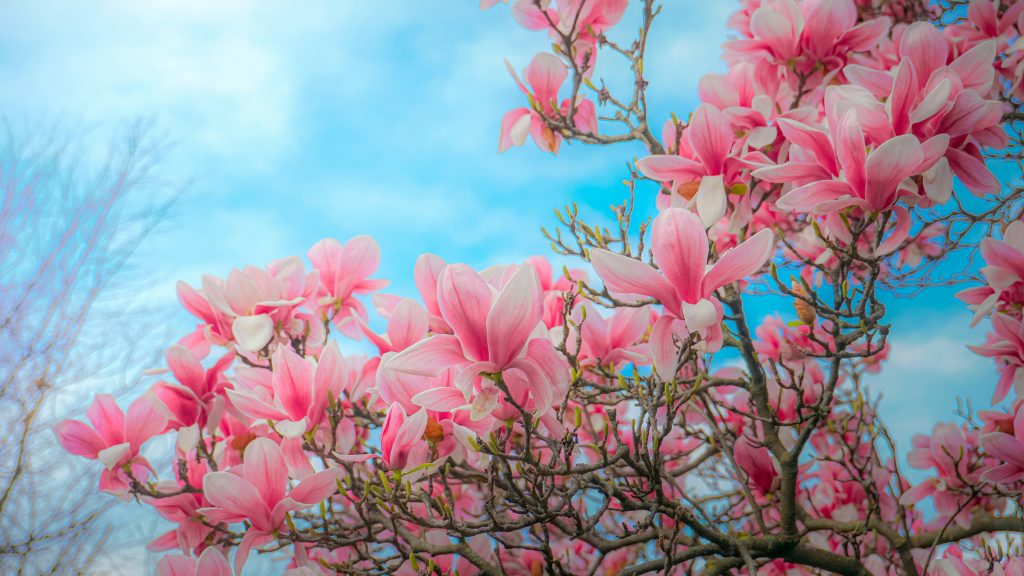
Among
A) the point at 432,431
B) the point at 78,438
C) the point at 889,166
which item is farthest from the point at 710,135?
the point at 78,438

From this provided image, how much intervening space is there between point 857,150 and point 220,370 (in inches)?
49.6

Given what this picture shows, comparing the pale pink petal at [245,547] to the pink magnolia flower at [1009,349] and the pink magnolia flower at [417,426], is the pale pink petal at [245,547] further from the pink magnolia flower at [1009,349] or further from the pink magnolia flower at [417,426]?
the pink magnolia flower at [1009,349]

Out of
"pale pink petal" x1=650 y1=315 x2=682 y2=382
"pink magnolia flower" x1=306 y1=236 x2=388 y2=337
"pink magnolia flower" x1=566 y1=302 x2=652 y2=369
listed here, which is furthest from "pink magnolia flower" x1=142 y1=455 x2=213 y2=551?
"pale pink petal" x1=650 y1=315 x2=682 y2=382

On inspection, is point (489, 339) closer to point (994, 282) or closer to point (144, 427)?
point (144, 427)

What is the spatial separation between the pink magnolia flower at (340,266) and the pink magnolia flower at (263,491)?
54cm

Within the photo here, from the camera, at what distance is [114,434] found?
1498mm

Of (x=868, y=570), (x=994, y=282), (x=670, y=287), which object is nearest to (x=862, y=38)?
(x=994, y=282)

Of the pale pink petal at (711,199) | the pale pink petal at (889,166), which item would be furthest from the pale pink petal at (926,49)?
the pale pink petal at (711,199)

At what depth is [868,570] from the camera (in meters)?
1.70

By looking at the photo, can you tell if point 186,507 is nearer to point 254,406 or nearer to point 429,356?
point 254,406

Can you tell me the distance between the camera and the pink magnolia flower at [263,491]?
120 cm

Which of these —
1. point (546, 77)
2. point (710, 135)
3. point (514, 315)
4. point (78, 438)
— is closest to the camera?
point (514, 315)

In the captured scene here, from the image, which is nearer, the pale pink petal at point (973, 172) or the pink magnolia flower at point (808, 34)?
the pale pink petal at point (973, 172)

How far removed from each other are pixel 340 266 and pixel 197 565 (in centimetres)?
71
